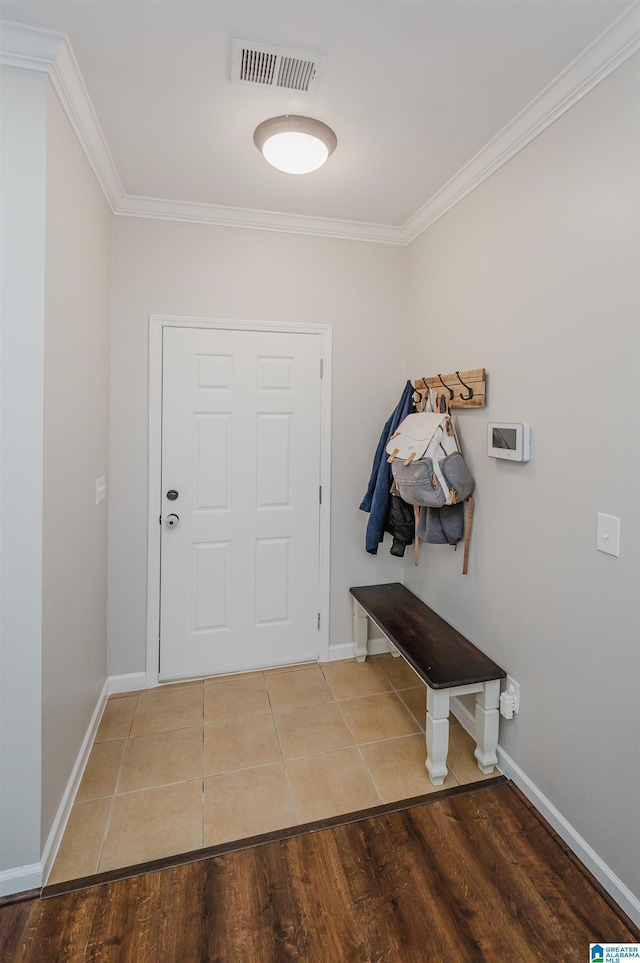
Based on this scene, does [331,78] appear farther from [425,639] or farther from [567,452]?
[425,639]

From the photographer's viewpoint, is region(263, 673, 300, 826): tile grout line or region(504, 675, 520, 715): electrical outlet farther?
region(504, 675, 520, 715): electrical outlet

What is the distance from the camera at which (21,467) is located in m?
1.40

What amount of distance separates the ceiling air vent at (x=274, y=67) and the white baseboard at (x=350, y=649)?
2.72 metres

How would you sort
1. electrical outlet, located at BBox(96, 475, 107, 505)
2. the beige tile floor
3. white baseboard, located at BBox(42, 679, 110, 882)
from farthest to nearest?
electrical outlet, located at BBox(96, 475, 107, 505) → the beige tile floor → white baseboard, located at BBox(42, 679, 110, 882)

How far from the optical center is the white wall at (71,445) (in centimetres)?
150

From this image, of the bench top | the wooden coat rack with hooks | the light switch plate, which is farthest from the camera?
the wooden coat rack with hooks

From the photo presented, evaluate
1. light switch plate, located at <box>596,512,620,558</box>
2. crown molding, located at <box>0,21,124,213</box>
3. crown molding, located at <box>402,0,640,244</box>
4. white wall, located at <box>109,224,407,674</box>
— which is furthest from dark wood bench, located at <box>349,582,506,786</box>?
crown molding, located at <box>0,21,124,213</box>

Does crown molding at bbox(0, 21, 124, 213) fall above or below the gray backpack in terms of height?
above

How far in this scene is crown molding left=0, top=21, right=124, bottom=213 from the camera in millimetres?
1354

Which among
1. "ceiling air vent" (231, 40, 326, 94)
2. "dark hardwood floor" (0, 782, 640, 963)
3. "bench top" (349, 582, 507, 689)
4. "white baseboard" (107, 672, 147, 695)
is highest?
"ceiling air vent" (231, 40, 326, 94)

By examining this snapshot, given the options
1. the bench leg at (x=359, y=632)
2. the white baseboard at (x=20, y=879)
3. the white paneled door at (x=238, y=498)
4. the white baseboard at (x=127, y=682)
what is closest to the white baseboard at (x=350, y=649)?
the bench leg at (x=359, y=632)

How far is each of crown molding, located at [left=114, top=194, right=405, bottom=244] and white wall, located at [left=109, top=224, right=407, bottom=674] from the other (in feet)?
0.13

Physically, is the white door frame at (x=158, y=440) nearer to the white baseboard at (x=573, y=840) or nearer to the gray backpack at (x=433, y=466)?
the gray backpack at (x=433, y=466)

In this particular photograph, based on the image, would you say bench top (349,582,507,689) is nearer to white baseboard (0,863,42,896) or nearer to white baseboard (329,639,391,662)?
white baseboard (329,639,391,662)
